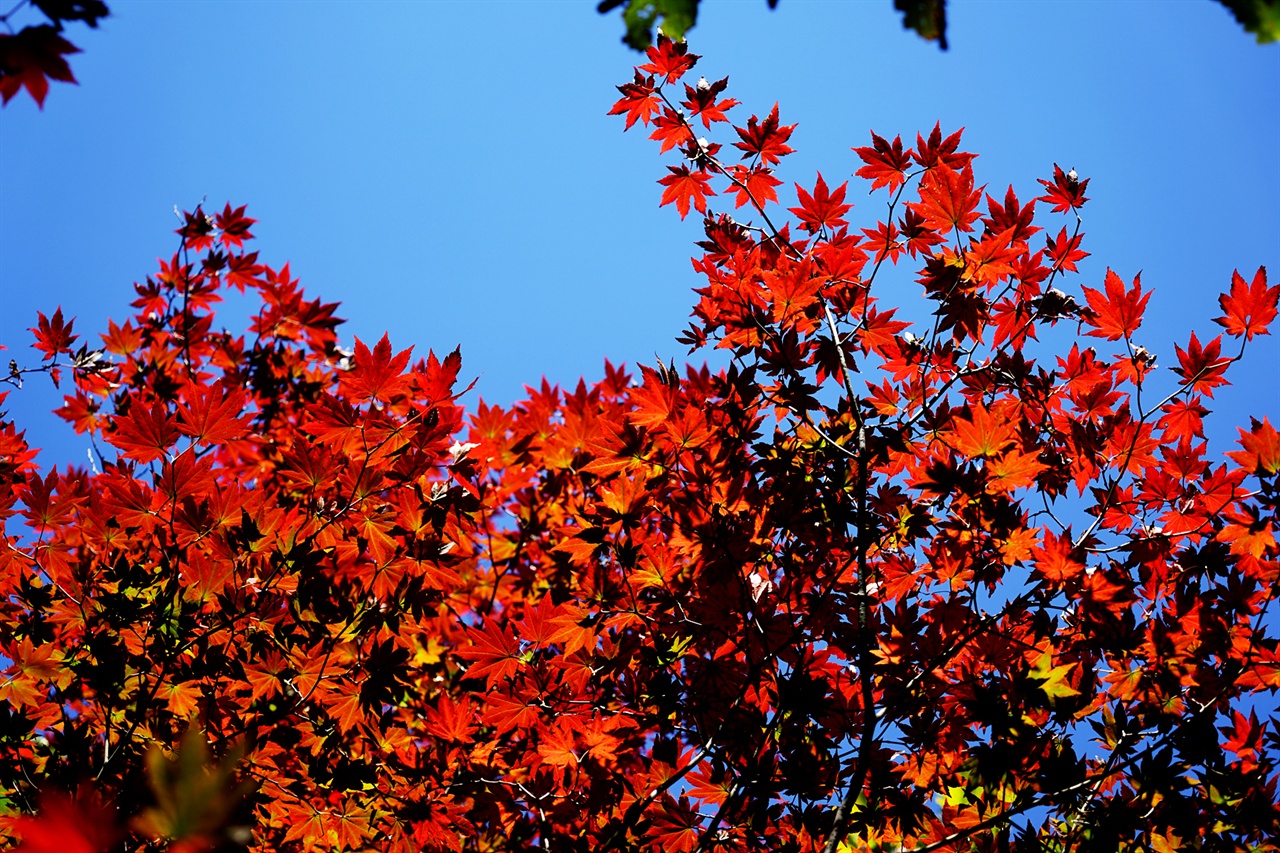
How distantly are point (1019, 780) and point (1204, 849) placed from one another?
61cm

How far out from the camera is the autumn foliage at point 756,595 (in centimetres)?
276

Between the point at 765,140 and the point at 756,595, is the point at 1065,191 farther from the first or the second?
the point at 756,595

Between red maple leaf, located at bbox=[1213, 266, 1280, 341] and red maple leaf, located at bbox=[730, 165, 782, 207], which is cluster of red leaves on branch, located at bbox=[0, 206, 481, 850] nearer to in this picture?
red maple leaf, located at bbox=[730, 165, 782, 207]

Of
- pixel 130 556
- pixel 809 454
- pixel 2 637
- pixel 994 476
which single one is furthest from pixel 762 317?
pixel 130 556

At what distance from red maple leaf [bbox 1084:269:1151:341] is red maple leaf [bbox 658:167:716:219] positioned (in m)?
1.67

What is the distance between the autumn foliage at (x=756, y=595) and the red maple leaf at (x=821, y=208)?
0.04ft

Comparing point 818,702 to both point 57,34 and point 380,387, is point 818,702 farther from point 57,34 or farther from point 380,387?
point 57,34

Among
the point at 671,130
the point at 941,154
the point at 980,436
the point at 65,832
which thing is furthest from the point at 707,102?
the point at 65,832

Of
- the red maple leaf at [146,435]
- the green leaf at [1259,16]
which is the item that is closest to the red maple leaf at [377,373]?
the red maple leaf at [146,435]

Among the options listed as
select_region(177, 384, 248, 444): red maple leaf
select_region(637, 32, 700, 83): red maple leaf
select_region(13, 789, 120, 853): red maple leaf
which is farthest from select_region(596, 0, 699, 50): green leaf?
select_region(637, 32, 700, 83): red maple leaf

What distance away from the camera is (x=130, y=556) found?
14.1 ft

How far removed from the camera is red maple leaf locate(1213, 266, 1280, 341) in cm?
291

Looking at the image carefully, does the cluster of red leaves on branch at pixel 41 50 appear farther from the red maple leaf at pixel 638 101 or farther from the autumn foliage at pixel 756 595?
the red maple leaf at pixel 638 101

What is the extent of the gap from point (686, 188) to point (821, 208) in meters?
0.63
